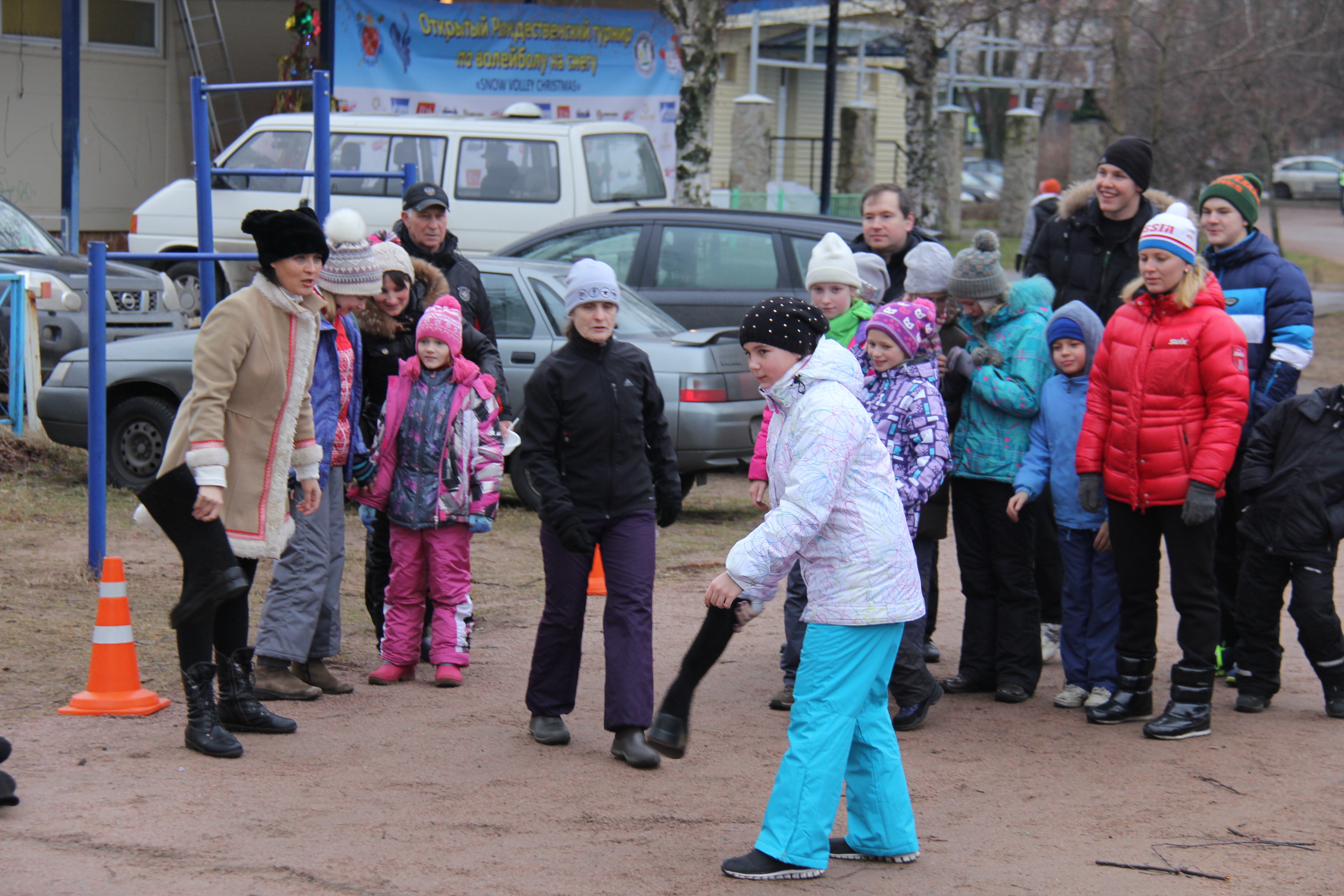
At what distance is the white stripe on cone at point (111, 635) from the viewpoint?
5.21 meters

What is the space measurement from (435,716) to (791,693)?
1507mm

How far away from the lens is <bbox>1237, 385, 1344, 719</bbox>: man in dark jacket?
5.46 m

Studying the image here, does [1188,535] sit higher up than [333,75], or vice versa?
[333,75]

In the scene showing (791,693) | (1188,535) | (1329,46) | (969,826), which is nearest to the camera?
(969,826)

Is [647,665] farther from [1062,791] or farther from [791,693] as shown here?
[1062,791]

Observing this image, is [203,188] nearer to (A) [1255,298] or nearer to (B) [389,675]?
(B) [389,675]

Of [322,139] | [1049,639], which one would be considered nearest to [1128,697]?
[1049,639]

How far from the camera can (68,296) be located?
34.8ft

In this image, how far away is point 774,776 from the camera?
4.92 meters

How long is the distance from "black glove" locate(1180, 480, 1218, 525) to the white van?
9543 millimetres

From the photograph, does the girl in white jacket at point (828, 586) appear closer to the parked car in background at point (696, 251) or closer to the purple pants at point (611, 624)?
the purple pants at point (611, 624)

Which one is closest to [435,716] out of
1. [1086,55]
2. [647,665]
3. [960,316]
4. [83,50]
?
[647,665]

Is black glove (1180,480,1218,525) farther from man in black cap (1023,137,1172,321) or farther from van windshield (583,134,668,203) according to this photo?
van windshield (583,134,668,203)

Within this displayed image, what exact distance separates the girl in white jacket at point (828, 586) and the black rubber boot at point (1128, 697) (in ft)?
5.75
